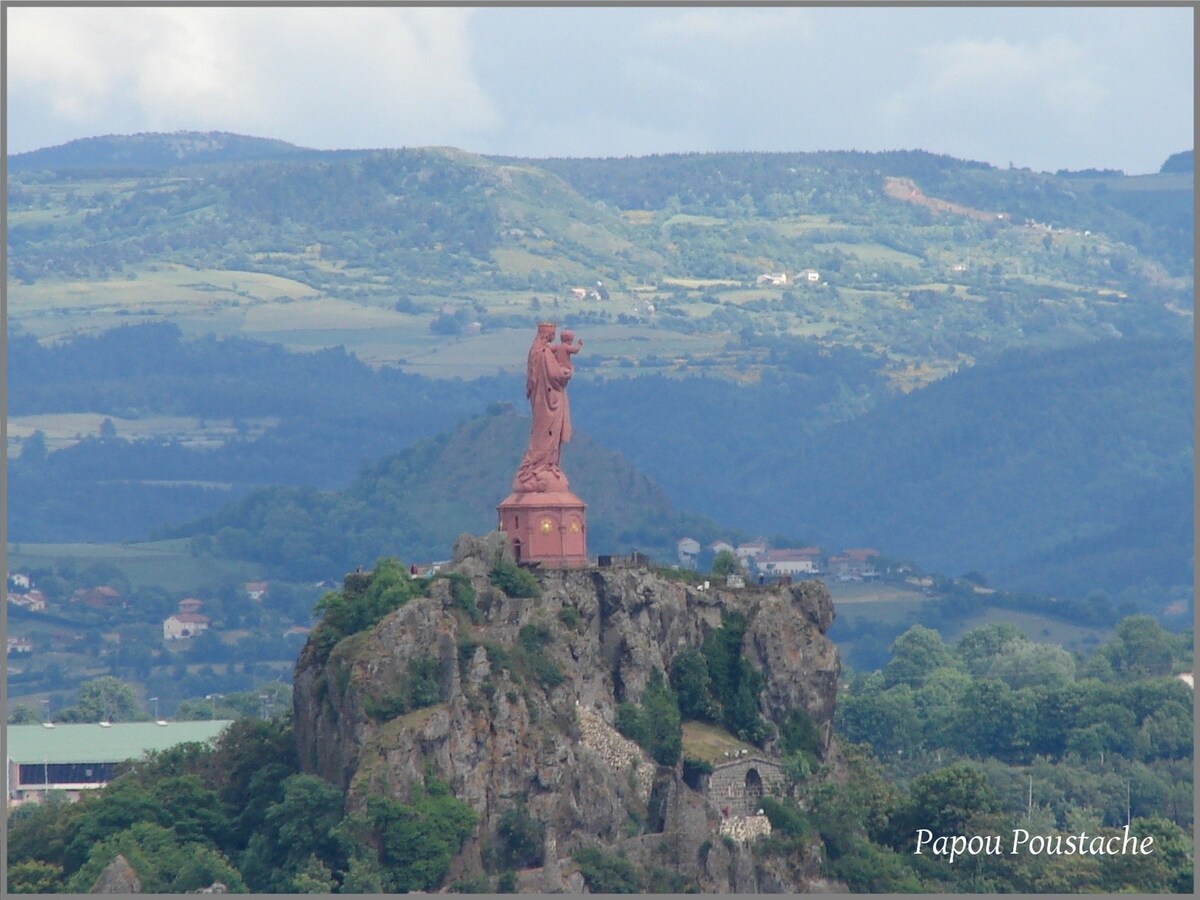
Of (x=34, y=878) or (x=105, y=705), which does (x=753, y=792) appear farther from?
(x=105, y=705)

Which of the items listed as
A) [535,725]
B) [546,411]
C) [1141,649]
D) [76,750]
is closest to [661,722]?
[535,725]

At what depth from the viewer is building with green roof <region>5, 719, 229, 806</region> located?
141 metres

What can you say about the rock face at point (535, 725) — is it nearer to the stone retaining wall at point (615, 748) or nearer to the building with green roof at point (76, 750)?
the stone retaining wall at point (615, 748)

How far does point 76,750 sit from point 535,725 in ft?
200

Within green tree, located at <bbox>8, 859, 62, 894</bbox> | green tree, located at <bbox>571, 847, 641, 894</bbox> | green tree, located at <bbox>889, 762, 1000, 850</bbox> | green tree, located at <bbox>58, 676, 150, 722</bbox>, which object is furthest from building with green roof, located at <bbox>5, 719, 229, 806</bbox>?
green tree, located at <bbox>571, 847, 641, 894</bbox>

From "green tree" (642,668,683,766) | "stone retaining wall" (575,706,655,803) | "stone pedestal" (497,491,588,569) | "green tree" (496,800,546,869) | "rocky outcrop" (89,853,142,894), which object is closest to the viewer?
"green tree" (496,800,546,869)

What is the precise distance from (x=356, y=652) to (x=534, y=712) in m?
4.91

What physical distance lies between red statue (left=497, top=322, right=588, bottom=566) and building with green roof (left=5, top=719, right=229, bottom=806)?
4589cm

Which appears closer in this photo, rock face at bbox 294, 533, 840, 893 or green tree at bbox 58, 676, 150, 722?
rock face at bbox 294, 533, 840, 893

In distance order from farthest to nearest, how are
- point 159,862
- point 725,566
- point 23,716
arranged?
point 23,716
point 725,566
point 159,862

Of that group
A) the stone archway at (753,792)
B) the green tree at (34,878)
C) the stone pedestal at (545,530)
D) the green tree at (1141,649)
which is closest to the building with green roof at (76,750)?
the green tree at (1141,649)

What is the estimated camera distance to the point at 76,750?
479 ft

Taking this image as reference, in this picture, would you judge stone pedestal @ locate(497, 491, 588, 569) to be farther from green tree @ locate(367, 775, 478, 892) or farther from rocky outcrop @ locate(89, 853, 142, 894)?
rocky outcrop @ locate(89, 853, 142, 894)

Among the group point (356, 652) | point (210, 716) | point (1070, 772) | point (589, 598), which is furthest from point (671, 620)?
point (210, 716)
